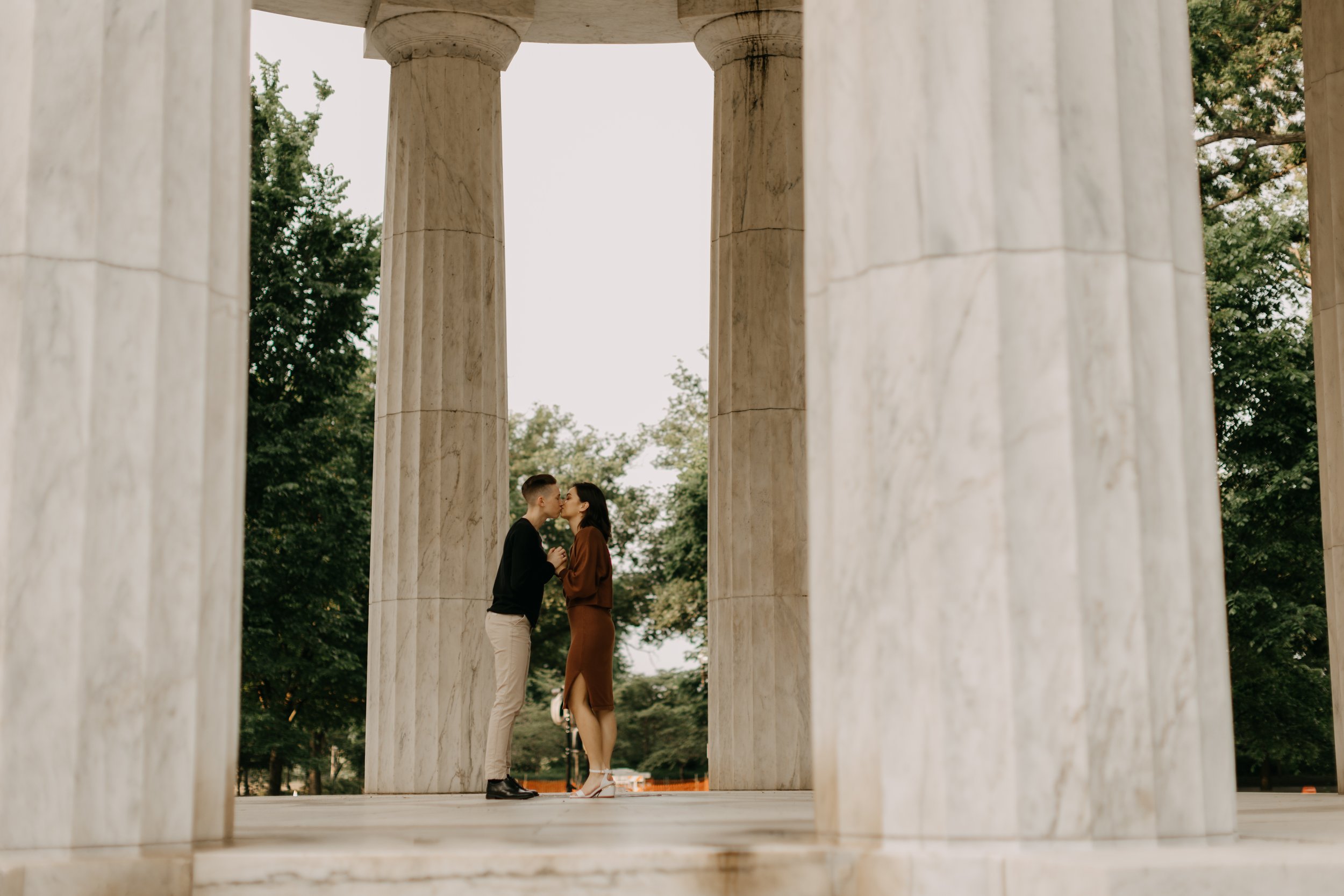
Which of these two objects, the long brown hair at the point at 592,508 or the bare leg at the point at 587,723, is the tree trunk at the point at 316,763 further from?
the long brown hair at the point at 592,508

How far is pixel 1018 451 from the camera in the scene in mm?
17344

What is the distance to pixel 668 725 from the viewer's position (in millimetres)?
155625

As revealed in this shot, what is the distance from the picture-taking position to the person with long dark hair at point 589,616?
3250 cm

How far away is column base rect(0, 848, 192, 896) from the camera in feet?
54.4

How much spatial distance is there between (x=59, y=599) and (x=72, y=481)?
136 cm

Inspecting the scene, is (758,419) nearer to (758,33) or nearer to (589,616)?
(758,33)

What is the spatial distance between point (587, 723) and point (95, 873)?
16.3 metres

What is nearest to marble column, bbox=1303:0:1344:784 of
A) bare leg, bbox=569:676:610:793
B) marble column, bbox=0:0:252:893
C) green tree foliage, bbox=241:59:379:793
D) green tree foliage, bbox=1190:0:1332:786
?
bare leg, bbox=569:676:610:793

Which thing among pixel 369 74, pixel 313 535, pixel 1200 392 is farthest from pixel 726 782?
pixel 369 74

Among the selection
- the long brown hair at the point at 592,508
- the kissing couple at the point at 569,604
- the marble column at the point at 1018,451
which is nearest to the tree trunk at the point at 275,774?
the kissing couple at the point at 569,604

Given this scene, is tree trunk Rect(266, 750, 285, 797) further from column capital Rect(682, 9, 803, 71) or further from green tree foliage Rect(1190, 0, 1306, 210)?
green tree foliage Rect(1190, 0, 1306, 210)

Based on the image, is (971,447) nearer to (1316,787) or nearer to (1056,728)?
(1056,728)

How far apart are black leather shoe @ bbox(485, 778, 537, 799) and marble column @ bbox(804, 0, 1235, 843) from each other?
17.4 metres

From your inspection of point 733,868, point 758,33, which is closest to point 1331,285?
point 758,33
